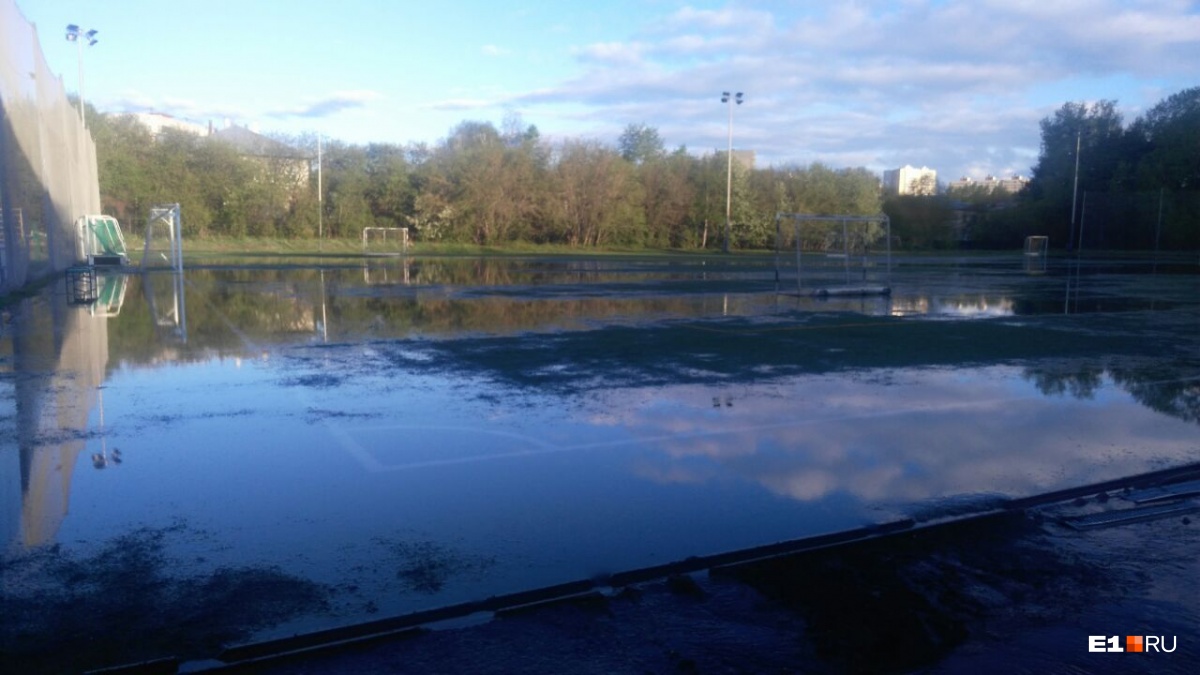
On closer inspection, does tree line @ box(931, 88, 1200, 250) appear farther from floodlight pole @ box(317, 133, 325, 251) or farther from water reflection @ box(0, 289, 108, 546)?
water reflection @ box(0, 289, 108, 546)

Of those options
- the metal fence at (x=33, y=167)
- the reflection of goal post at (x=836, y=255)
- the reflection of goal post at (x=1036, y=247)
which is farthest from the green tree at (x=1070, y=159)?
the metal fence at (x=33, y=167)

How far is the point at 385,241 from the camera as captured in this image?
183 feet

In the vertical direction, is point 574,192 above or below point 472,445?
above

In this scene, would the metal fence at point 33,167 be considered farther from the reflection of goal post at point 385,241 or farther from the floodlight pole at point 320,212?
the floodlight pole at point 320,212

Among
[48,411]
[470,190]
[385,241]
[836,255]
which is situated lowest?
[48,411]

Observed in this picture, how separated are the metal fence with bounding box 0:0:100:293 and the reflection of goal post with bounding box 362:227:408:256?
54.0 feet

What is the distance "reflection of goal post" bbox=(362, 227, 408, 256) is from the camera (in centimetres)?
A: 5096

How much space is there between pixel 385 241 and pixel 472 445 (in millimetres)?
49708

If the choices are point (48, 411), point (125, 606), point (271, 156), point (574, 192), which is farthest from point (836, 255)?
point (271, 156)

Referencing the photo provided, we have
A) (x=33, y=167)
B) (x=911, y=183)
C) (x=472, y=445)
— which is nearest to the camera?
(x=472, y=445)

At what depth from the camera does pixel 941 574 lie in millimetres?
5184

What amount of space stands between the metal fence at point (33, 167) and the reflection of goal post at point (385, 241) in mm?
16447

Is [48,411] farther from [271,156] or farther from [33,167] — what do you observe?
[271,156]

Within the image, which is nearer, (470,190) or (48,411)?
(48,411)
